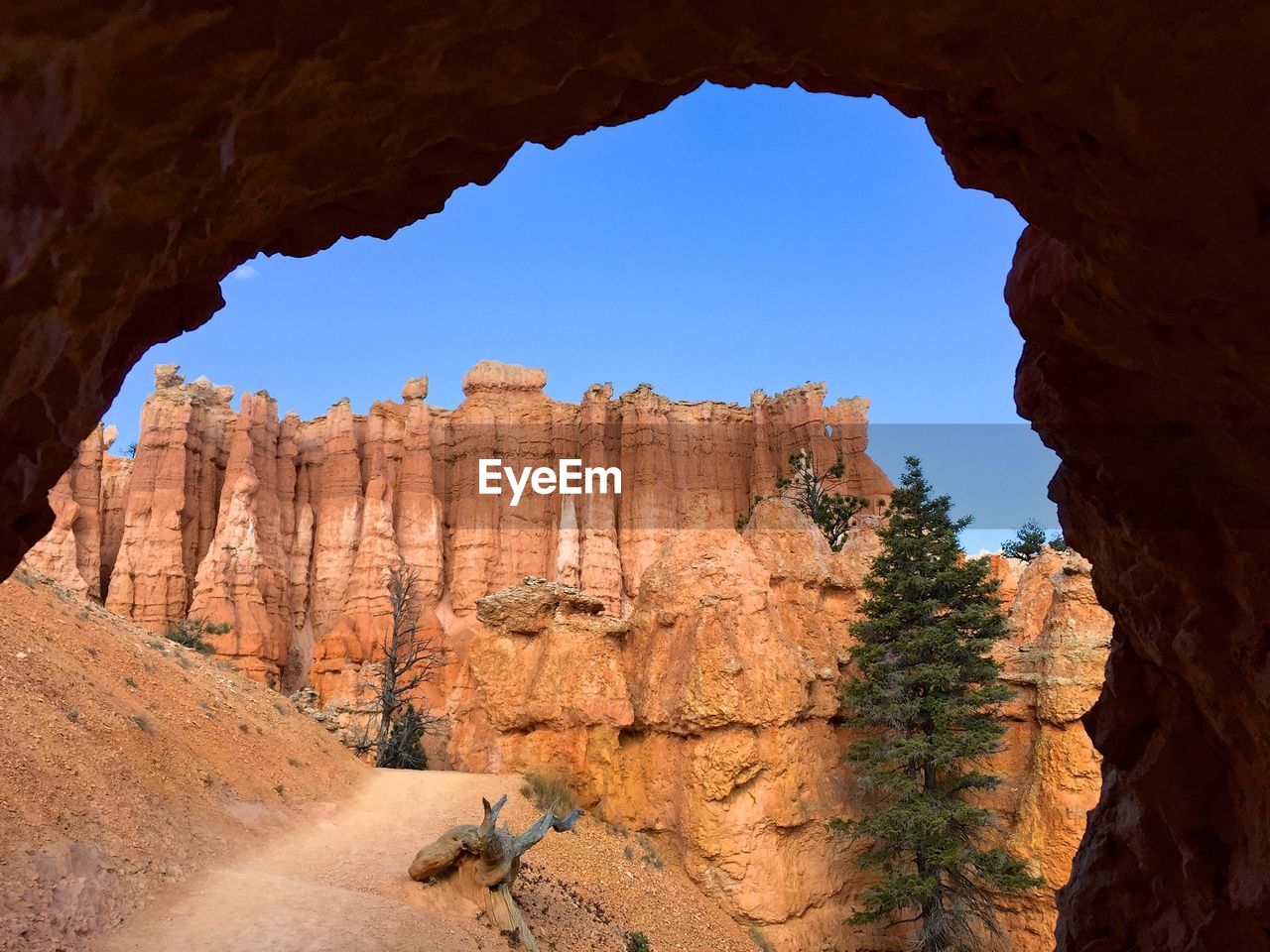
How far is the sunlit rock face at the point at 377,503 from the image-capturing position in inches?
1748

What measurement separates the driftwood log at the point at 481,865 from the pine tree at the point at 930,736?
684 cm

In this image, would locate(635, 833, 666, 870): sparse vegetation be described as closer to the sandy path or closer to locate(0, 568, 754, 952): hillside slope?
locate(0, 568, 754, 952): hillside slope

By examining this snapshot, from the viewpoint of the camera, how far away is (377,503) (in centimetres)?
5050

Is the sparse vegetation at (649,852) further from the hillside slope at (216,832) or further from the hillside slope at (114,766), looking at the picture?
the hillside slope at (114,766)

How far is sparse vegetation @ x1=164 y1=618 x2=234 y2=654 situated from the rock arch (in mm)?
33090

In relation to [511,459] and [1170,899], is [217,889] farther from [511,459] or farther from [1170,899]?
[511,459]

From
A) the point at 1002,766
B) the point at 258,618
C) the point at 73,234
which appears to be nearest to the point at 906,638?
the point at 1002,766

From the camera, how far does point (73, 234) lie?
2.57 meters

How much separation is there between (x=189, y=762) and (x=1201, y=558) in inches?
560

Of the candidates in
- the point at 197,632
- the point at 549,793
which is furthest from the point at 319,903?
the point at 197,632

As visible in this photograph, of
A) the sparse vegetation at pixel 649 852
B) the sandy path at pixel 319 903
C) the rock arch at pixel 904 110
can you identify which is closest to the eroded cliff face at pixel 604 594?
the sparse vegetation at pixel 649 852

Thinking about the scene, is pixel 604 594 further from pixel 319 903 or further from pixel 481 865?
pixel 319 903

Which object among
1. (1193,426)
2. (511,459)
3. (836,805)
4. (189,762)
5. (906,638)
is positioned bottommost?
(836,805)

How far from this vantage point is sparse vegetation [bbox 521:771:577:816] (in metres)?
17.2
